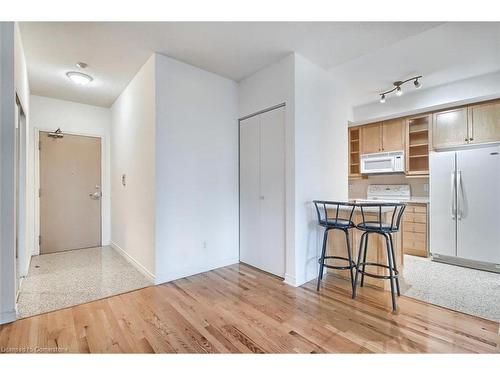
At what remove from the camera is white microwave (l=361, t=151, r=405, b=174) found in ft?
14.4

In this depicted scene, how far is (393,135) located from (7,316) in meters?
5.54

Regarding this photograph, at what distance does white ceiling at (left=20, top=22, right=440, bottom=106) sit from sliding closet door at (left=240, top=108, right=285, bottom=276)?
2.34 ft

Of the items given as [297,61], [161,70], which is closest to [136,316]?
[161,70]

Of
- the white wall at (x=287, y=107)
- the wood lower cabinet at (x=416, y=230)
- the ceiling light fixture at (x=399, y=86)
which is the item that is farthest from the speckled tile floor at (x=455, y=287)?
the ceiling light fixture at (x=399, y=86)

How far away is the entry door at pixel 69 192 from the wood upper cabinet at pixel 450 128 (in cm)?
578

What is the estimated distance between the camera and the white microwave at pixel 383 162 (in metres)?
4.39

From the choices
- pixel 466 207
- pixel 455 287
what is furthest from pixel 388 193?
pixel 455 287

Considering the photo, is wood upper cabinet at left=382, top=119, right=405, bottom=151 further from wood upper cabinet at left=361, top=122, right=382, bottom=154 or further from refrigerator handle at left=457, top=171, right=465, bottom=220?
refrigerator handle at left=457, top=171, right=465, bottom=220

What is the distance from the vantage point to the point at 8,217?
2.02 metres

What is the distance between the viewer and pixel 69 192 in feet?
14.2

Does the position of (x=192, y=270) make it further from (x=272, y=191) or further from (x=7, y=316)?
(x=7, y=316)

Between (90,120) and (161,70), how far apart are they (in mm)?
2558

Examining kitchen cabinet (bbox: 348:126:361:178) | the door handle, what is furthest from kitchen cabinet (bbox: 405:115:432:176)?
the door handle
